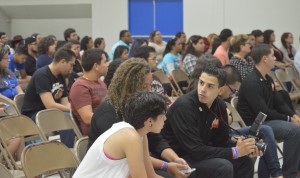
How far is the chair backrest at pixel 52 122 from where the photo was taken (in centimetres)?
379

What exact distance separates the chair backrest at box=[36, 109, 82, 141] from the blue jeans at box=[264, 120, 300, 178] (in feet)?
5.92

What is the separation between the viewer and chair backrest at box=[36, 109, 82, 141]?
3785mm

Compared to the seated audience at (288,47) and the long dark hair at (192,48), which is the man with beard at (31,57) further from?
the seated audience at (288,47)

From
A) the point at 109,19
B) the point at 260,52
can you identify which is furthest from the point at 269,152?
the point at 109,19

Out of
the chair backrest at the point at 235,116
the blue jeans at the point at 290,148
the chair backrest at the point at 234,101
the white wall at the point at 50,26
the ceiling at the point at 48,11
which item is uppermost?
the ceiling at the point at 48,11

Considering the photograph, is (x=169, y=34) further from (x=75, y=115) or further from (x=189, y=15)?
(x=75, y=115)

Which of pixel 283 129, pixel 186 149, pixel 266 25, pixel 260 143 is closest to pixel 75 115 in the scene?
pixel 186 149

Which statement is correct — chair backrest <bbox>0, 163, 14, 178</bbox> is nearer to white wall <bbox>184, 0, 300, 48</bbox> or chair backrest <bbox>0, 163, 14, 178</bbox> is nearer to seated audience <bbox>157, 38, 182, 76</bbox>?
seated audience <bbox>157, 38, 182, 76</bbox>

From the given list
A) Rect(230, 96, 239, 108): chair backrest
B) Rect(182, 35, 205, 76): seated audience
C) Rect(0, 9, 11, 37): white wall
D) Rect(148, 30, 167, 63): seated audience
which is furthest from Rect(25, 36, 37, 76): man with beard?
Rect(0, 9, 11, 37): white wall

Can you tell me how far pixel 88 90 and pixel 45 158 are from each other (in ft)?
3.40

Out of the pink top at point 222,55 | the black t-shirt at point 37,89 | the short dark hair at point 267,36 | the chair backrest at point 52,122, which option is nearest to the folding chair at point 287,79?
the pink top at point 222,55

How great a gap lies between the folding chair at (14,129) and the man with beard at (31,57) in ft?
11.9

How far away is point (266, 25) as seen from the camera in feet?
34.1

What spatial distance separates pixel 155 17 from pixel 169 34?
56cm
